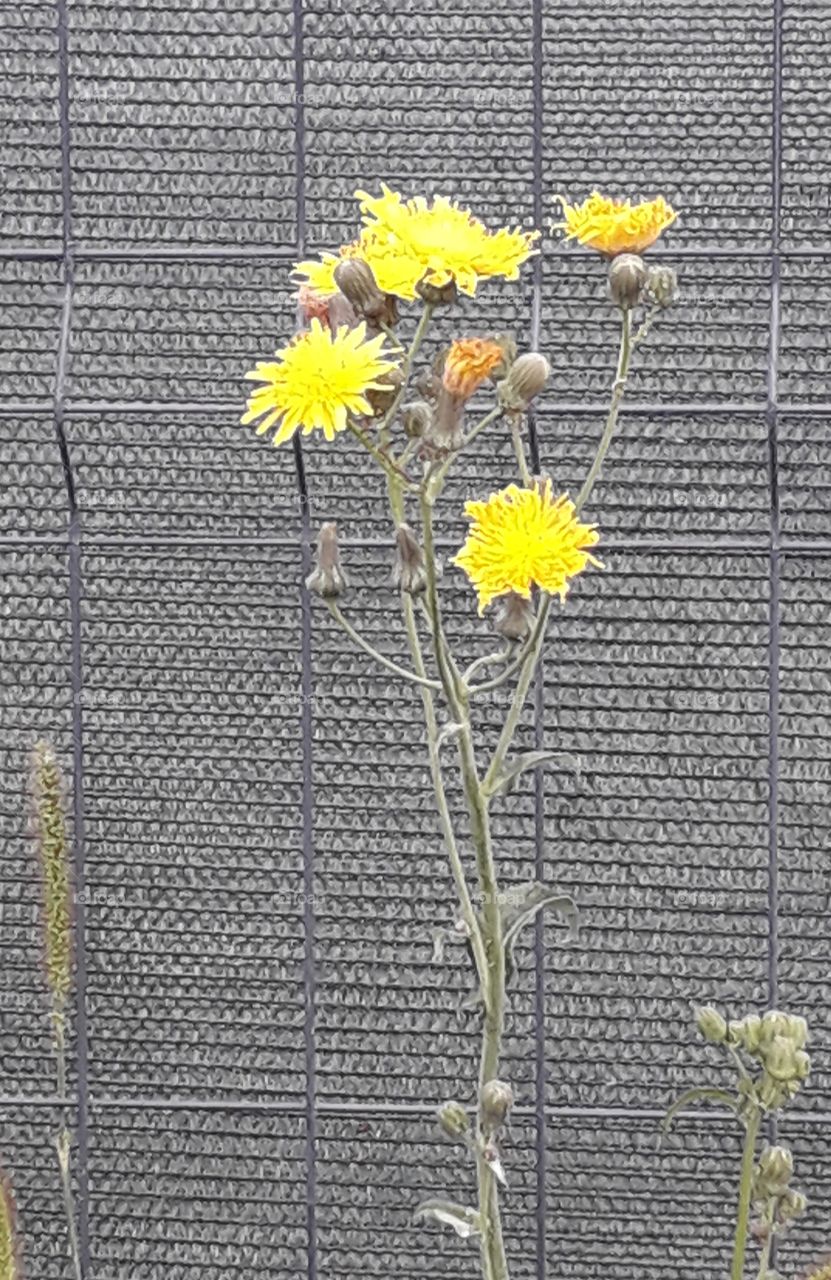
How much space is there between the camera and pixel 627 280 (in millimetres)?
367

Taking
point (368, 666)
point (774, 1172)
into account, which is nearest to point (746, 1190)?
point (774, 1172)

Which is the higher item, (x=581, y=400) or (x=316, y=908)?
(x=581, y=400)

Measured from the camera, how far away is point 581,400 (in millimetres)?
886

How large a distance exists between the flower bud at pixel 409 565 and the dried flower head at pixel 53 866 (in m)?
0.18

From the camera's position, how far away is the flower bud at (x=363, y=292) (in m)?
0.35

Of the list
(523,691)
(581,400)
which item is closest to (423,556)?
(523,691)

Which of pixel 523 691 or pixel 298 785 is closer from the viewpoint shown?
pixel 523 691

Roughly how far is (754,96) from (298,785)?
0.47 metres

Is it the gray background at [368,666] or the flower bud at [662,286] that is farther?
the gray background at [368,666]

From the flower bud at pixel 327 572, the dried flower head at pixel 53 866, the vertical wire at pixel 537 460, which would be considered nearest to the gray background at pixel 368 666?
the vertical wire at pixel 537 460

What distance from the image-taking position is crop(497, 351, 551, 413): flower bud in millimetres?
364

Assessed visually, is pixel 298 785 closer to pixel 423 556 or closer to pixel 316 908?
pixel 316 908

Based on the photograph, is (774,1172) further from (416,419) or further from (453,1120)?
(416,419)

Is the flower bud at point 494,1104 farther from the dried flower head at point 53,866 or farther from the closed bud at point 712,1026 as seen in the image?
the dried flower head at point 53,866
